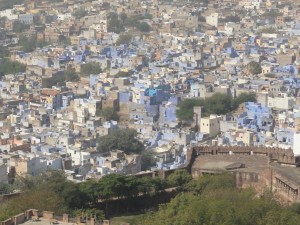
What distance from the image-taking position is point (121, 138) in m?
31.7

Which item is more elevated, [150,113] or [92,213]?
[150,113]

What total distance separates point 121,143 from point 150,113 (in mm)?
6907

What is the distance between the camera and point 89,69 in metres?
49.2

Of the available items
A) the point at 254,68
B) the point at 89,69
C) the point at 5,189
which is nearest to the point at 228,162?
the point at 5,189

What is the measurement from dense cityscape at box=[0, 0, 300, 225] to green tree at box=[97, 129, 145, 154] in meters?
0.05

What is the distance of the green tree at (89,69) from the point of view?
49.0 metres

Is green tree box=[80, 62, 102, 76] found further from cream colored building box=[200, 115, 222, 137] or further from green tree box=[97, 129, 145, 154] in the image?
green tree box=[97, 129, 145, 154]

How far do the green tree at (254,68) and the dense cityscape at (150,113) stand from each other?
8 centimetres

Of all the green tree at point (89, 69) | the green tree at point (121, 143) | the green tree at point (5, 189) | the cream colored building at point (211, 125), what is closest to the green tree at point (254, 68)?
the green tree at point (89, 69)

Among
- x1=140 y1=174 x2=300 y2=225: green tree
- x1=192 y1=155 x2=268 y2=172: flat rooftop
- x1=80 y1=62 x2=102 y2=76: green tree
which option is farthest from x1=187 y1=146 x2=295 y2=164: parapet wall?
x1=80 y1=62 x2=102 y2=76: green tree

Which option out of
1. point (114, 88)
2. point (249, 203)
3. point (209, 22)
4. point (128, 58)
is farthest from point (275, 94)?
point (209, 22)

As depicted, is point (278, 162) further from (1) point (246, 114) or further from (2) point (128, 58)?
(2) point (128, 58)

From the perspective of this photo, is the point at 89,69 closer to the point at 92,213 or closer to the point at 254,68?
the point at 254,68

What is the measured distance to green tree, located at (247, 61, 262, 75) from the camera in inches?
1832
